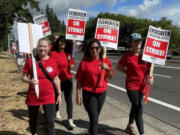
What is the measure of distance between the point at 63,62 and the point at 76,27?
1.56 m

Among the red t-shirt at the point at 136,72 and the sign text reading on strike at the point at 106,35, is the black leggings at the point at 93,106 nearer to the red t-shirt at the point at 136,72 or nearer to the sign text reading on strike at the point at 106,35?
the red t-shirt at the point at 136,72

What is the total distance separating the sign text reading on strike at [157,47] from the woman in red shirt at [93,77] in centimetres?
102

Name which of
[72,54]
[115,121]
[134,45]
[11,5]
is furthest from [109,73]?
[11,5]

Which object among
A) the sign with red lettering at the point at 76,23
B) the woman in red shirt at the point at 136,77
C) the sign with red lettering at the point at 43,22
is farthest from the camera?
the sign with red lettering at the point at 43,22

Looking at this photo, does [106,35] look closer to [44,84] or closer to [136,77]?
[136,77]

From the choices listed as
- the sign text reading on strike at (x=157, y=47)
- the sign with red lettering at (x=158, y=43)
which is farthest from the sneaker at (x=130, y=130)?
the sign text reading on strike at (x=157, y=47)

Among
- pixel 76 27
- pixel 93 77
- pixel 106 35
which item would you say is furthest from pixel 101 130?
pixel 76 27

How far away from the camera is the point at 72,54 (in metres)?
4.67

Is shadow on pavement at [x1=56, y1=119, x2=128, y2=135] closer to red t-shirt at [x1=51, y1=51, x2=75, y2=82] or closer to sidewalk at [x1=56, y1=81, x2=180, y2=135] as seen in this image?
sidewalk at [x1=56, y1=81, x2=180, y2=135]

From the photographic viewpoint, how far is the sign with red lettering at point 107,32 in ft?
→ 15.0

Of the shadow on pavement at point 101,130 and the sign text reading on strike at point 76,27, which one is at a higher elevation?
the sign text reading on strike at point 76,27

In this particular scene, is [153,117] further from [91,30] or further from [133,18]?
[133,18]

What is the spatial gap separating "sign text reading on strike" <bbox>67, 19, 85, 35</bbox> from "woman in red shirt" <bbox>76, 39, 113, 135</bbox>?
7.12 feet

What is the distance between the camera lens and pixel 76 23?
18.8 ft
